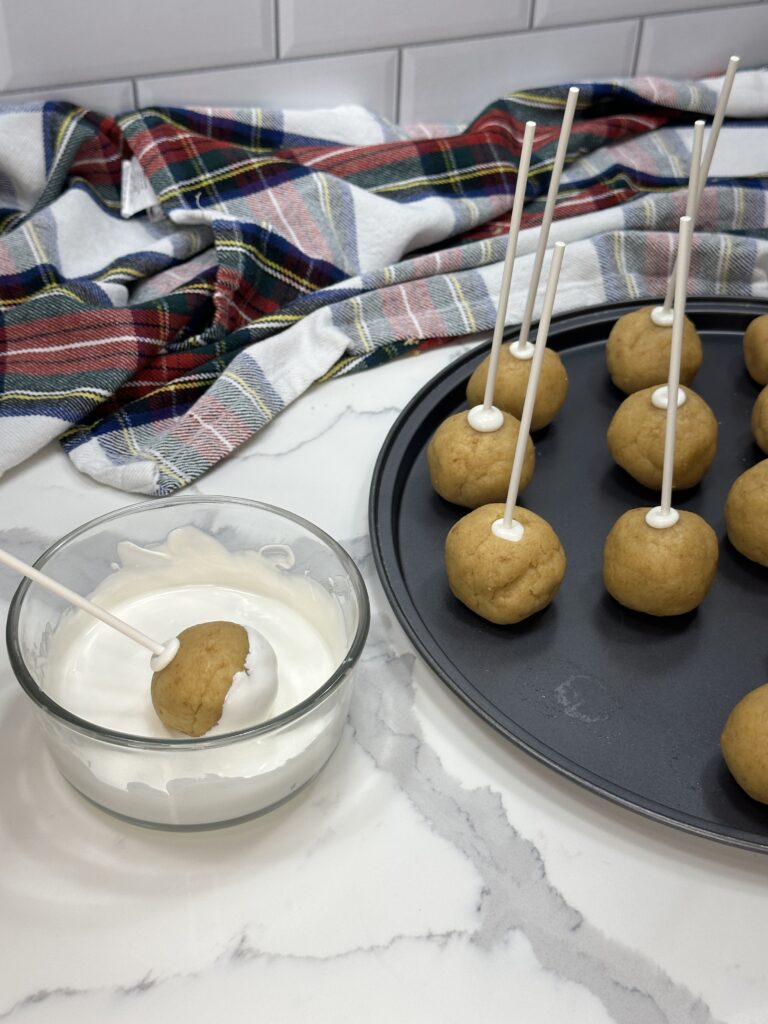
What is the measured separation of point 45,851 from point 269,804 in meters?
0.13

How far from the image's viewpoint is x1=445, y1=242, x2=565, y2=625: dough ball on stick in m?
0.68

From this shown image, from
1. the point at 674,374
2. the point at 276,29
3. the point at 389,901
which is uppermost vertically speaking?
the point at 276,29

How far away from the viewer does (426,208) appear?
1045mm

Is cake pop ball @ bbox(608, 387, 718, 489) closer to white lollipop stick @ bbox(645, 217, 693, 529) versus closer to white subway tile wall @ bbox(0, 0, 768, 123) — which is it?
white lollipop stick @ bbox(645, 217, 693, 529)

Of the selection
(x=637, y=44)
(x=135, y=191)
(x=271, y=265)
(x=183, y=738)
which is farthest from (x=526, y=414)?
(x=637, y=44)

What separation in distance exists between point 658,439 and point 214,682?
0.42m

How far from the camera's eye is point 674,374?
2.13ft

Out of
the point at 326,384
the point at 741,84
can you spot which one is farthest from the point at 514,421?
the point at 741,84

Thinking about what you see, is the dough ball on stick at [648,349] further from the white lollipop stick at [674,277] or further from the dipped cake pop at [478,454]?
the dipped cake pop at [478,454]

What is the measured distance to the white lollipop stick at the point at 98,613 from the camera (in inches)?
21.3

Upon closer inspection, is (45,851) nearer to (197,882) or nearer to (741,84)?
(197,882)

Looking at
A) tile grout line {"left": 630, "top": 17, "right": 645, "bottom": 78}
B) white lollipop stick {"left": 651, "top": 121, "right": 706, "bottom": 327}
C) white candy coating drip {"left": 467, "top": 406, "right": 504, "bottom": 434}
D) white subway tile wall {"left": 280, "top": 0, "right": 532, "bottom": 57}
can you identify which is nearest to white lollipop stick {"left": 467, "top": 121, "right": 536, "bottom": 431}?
white candy coating drip {"left": 467, "top": 406, "right": 504, "bottom": 434}

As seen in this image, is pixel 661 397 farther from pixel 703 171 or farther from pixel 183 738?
pixel 183 738

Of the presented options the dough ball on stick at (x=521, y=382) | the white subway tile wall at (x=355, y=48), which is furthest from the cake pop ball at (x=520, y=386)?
the white subway tile wall at (x=355, y=48)
